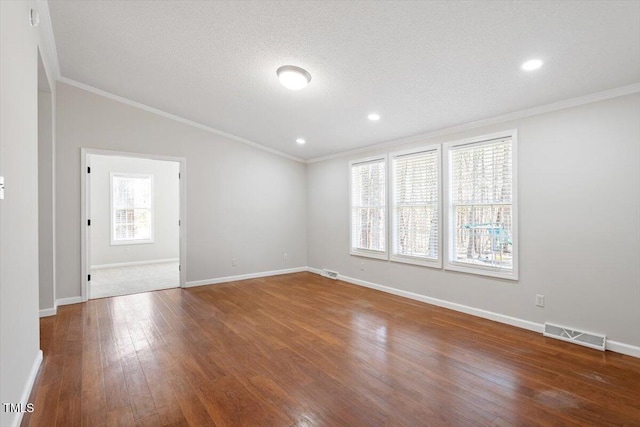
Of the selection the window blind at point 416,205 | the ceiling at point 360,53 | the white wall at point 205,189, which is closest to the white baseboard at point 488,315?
the window blind at point 416,205

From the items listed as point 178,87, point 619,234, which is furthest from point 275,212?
point 619,234

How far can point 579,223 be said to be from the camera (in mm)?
3172

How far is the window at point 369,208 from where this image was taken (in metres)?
Answer: 5.29

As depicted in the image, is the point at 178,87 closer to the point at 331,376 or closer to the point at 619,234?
the point at 331,376

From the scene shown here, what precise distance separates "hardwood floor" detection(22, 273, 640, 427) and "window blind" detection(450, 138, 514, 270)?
0.84 metres

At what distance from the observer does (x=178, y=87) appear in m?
4.17

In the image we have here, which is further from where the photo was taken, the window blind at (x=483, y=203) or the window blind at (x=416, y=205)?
the window blind at (x=416, y=205)

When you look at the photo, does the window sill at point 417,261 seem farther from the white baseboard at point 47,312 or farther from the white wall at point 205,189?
the white baseboard at point 47,312

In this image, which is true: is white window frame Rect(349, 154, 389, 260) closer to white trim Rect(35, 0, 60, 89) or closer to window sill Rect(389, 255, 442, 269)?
window sill Rect(389, 255, 442, 269)

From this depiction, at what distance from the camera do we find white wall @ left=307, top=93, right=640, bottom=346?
9.50 ft

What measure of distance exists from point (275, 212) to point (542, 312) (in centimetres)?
469

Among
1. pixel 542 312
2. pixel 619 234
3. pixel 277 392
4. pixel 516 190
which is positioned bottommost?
pixel 277 392

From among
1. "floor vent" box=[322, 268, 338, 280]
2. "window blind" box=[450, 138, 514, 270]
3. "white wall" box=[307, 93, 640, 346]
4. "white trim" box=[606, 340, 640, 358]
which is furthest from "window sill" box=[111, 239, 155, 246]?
"white trim" box=[606, 340, 640, 358]

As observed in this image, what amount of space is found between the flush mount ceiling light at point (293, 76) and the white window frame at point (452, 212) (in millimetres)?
2177
